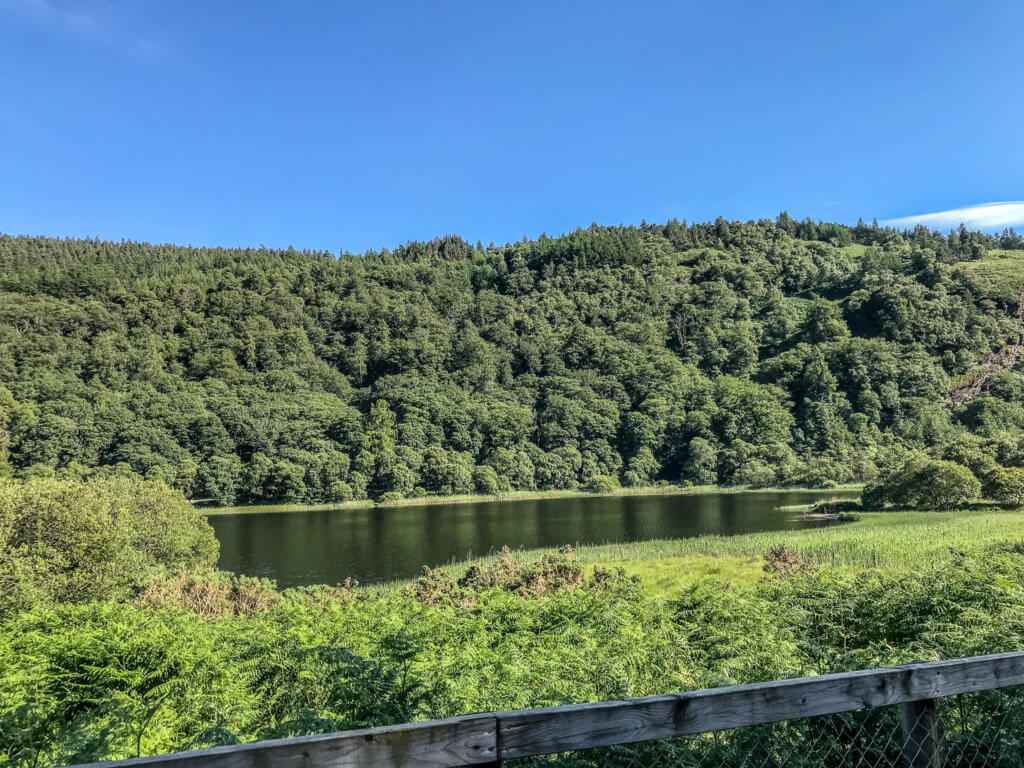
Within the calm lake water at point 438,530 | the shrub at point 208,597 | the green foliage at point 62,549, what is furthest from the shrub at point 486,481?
the shrub at point 208,597

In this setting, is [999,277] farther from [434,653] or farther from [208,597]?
[434,653]

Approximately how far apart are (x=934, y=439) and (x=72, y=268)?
156m

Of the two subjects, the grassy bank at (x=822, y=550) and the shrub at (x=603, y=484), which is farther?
the shrub at (x=603, y=484)

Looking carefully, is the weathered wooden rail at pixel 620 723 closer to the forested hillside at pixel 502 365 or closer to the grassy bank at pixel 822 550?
the grassy bank at pixel 822 550

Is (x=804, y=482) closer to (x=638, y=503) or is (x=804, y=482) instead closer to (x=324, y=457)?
(x=638, y=503)

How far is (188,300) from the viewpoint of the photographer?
12544 cm

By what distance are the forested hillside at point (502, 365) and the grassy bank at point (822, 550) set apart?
1810 cm

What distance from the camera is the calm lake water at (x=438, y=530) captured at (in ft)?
110

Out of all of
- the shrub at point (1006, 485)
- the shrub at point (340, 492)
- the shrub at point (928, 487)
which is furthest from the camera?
the shrub at point (340, 492)

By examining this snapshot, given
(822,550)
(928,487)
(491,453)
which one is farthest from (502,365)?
(822,550)

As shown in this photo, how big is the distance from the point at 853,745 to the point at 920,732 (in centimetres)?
88

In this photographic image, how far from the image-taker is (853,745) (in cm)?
376

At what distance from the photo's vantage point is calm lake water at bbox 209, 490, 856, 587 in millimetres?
33531

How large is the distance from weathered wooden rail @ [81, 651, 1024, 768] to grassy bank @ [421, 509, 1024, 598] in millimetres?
13626
